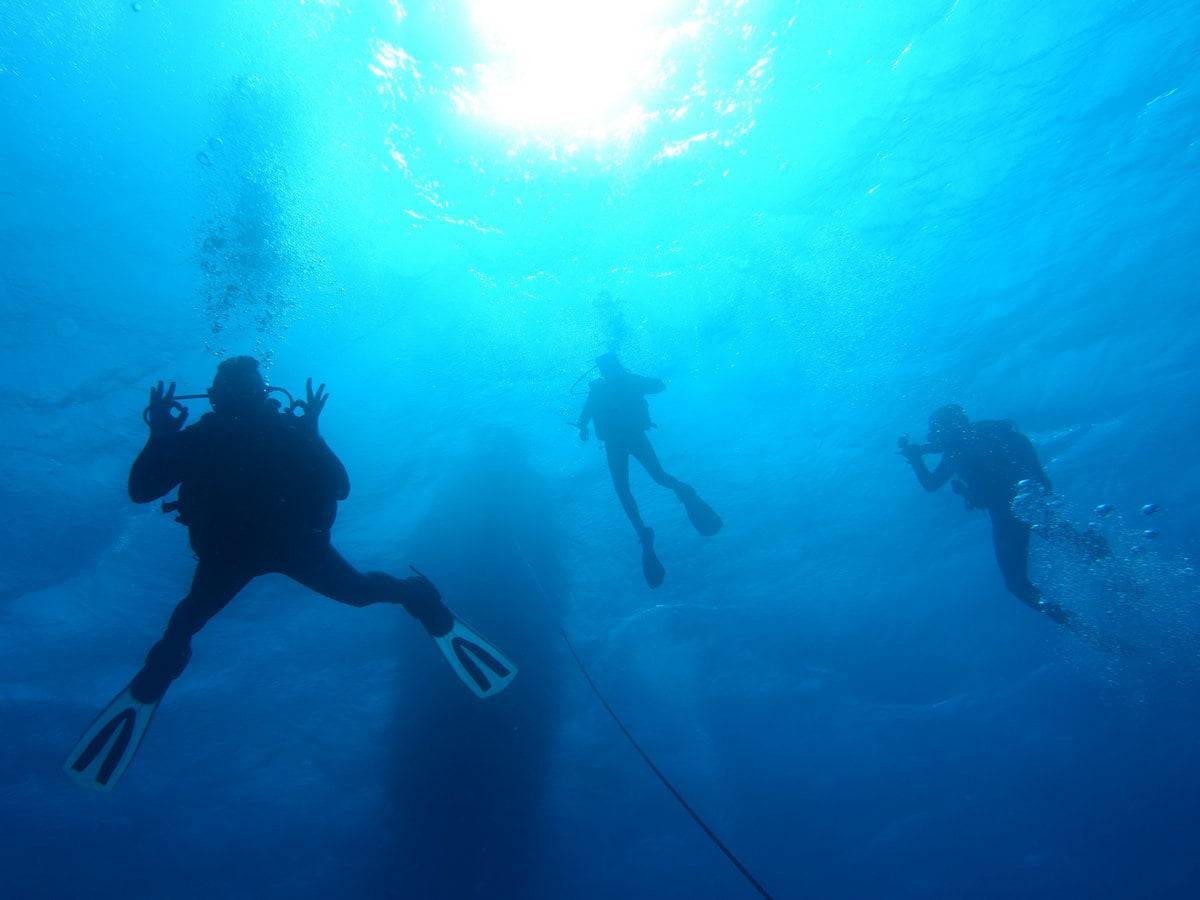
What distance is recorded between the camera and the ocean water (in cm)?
981

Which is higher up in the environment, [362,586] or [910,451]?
[910,451]

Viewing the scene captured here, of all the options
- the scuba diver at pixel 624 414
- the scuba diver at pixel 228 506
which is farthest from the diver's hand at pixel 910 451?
the scuba diver at pixel 228 506

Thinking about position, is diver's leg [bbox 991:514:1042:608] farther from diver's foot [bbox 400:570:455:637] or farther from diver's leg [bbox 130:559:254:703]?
diver's leg [bbox 130:559:254:703]

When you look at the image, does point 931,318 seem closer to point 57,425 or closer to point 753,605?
point 753,605

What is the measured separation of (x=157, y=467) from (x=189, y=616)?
1245mm

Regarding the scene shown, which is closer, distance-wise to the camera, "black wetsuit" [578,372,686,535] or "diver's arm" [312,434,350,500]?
"diver's arm" [312,434,350,500]

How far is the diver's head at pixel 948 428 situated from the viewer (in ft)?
37.2

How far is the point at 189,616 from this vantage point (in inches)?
183

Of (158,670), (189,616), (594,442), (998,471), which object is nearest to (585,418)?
(594,442)

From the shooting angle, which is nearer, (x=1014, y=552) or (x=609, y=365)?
(x=609, y=365)

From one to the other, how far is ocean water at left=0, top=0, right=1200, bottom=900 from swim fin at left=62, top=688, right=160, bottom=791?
20.3ft

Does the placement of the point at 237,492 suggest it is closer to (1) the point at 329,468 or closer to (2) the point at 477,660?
(1) the point at 329,468

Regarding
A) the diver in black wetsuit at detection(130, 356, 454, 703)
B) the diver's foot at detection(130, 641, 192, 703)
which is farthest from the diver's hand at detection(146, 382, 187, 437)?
the diver's foot at detection(130, 641, 192, 703)

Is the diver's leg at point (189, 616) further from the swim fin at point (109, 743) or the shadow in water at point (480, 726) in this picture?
the shadow in water at point (480, 726)
